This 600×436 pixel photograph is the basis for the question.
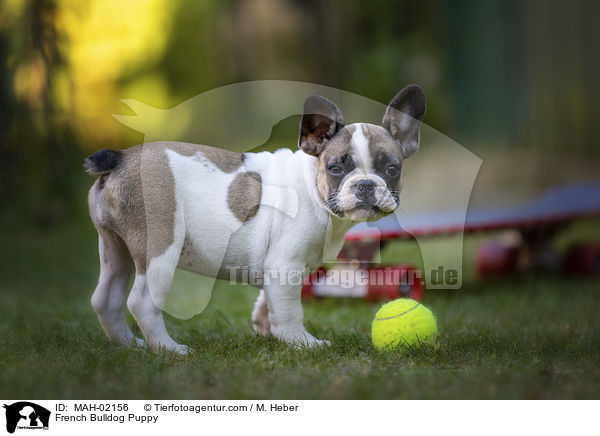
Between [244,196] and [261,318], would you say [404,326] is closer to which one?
[261,318]

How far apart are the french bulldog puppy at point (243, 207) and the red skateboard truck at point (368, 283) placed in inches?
47.3

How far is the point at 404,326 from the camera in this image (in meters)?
2.83

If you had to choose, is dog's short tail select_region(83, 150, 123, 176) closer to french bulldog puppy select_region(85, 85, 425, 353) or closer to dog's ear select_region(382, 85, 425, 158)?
french bulldog puppy select_region(85, 85, 425, 353)

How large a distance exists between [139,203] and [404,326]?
136 cm

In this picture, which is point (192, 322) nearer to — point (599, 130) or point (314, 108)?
point (314, 108)

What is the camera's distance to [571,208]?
530 cm

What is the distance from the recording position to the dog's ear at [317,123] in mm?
2789

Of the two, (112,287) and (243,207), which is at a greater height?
(243,207)

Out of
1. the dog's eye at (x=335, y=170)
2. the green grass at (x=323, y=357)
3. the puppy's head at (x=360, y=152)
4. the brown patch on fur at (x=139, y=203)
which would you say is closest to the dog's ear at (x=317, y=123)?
the puppy's head at (x=360, y=152)

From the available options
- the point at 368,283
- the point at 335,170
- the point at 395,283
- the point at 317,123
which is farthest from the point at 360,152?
the point at 368,283

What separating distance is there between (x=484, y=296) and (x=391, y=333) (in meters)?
2.12
